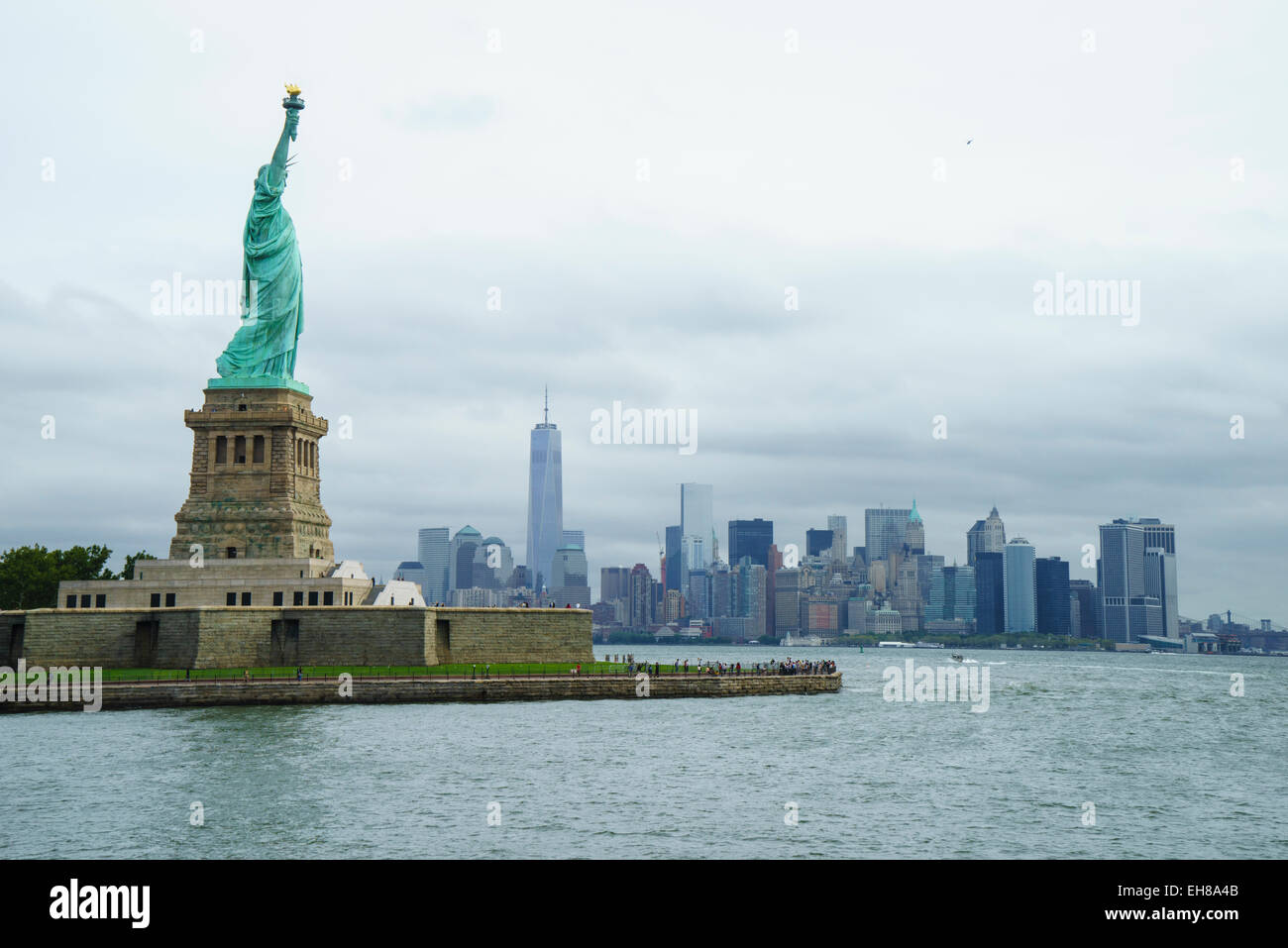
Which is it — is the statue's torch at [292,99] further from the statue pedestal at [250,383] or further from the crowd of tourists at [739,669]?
the crowd of tourists at [739,669]

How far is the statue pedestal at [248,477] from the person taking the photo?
3329 inches

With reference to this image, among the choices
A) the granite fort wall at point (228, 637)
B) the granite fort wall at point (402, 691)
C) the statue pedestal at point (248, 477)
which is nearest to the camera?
the granite fort wall at point (402, 691)

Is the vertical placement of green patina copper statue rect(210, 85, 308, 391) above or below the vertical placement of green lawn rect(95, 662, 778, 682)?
above

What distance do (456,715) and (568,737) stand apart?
10774mm

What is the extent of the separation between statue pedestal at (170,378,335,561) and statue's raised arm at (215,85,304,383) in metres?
1.61

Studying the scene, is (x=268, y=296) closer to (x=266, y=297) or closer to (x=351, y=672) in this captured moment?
(x=266, y=297)

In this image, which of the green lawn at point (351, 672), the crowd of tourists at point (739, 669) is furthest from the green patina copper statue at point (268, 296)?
the crowd of tourists at point (739, 669)

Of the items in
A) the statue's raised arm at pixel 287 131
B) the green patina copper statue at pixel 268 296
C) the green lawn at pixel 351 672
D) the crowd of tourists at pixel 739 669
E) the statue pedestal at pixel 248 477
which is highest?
the statue's raised arm at pixel 287 131

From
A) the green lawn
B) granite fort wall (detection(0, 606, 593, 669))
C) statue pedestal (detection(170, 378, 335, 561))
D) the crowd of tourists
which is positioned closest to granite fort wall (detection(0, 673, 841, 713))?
the green lawn

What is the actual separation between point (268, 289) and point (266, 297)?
615 mm

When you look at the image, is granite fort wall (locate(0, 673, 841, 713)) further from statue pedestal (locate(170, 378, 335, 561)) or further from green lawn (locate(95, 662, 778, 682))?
statue pedestal (locate(170, 378, 335, 561))

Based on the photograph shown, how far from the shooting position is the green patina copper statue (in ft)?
290
